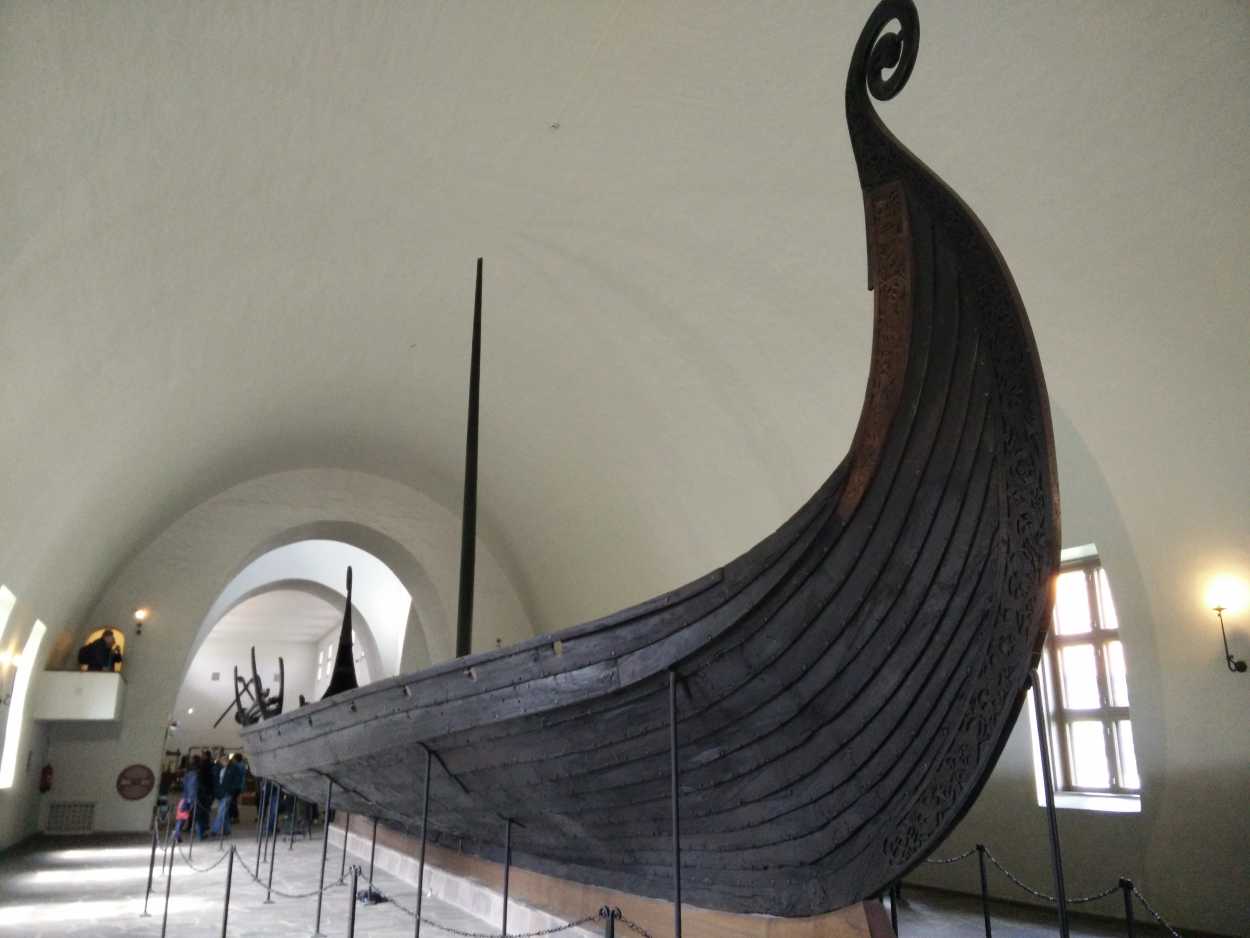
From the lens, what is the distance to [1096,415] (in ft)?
16.7

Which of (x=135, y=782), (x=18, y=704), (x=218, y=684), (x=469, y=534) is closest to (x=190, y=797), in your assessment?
(x=135, y=782)

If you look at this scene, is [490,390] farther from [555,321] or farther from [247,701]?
[247,701]

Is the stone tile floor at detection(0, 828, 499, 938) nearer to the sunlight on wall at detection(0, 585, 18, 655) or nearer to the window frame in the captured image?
the sunlight on wall at detection(0, 585, 18, 655)

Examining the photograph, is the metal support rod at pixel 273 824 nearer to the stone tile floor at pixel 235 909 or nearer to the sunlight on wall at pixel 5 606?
the stone tile floor at pixel 235 909

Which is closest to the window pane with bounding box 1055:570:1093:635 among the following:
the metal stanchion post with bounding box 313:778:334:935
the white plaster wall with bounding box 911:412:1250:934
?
the white plaster wall with bounding box 911:412:1250:934

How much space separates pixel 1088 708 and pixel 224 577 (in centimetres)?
1008

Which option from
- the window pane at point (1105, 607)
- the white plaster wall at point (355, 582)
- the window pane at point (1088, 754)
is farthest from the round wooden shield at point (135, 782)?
the window pane at point (1105, 607)

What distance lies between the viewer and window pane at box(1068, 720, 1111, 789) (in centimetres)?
633

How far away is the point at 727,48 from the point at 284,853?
31.8 feet

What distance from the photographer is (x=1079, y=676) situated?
654cm

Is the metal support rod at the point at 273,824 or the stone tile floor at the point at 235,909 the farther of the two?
the metal support rod at the point at 273,824

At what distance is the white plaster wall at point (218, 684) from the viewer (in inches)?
1070

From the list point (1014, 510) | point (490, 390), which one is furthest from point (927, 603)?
point (490, 390)

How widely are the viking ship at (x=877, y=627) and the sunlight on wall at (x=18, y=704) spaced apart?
7.95 m
